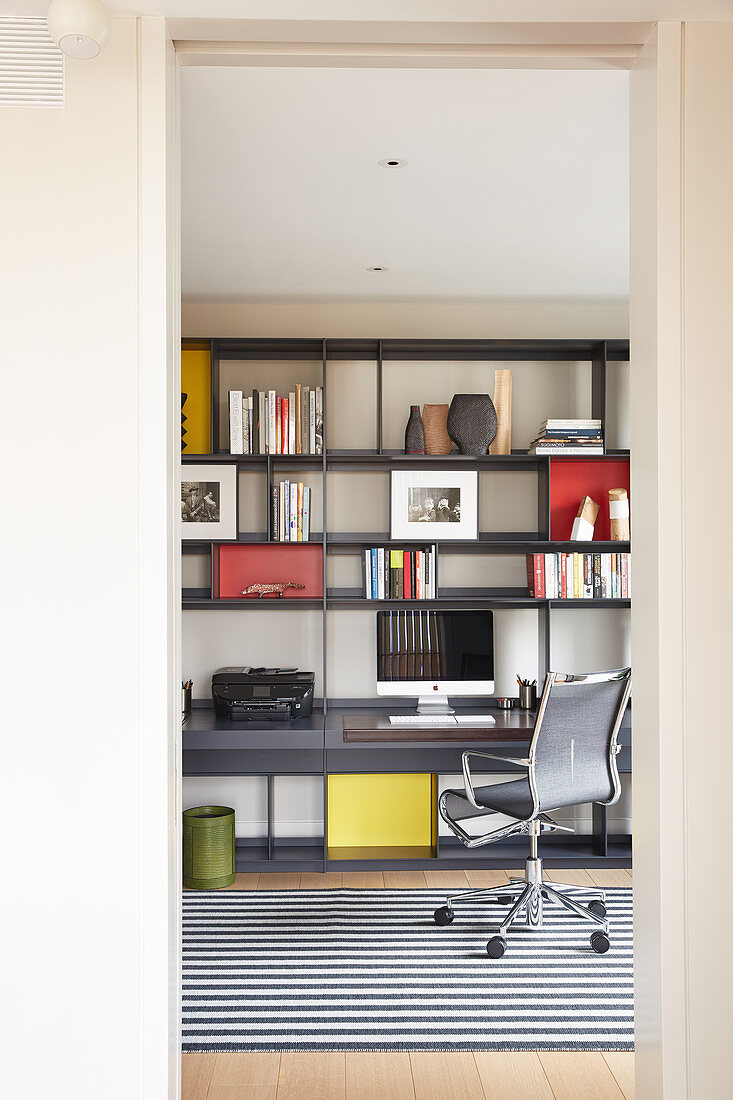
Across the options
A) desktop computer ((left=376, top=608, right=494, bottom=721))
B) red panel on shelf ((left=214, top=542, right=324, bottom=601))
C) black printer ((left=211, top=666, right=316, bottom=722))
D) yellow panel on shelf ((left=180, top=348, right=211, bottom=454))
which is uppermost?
yellow panel on shelf ((left=180, top=348, right=211, bottom=454))

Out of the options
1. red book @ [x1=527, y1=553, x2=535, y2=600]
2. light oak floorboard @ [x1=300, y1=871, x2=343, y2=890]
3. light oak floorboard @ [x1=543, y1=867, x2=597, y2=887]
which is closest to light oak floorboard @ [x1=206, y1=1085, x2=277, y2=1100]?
light oak floorboard @ [x1=300, y1=871, x2=343, y2=890]

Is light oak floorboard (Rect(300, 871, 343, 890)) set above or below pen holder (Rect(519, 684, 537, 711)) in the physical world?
below

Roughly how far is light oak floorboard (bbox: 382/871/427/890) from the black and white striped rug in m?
0.08

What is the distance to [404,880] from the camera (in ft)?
14.2

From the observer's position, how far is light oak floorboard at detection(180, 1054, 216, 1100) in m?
2.55

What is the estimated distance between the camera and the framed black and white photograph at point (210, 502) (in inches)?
182

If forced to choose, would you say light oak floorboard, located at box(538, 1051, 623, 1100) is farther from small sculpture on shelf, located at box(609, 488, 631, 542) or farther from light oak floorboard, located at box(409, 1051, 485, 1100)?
small sculpture on shelf, located at box(609, 488, 631, 542)

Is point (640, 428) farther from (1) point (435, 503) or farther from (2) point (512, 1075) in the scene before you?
(1) point (435, 503)

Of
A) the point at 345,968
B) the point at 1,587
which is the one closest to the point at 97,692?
the point at 1,587

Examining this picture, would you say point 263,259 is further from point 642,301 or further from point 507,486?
point 642,301

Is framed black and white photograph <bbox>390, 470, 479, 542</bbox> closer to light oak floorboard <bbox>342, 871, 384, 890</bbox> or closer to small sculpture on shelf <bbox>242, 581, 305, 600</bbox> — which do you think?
small sculpture on shelf <bbox>242, 581, 305, 600</bbox>

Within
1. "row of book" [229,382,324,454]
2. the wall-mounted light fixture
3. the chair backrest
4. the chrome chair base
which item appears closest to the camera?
the wall-mounted light fixture

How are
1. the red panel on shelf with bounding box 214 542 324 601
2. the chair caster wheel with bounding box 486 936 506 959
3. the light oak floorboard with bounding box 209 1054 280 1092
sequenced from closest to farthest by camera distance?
the light oak floorboard with bounding box 209 1054 280 1092 → the chair caster wheel with bounding box 486 936 506 959 → the red panel on shelf with bounding box 214 542 324 601

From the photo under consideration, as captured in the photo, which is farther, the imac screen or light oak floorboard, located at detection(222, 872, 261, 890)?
the imac screen
